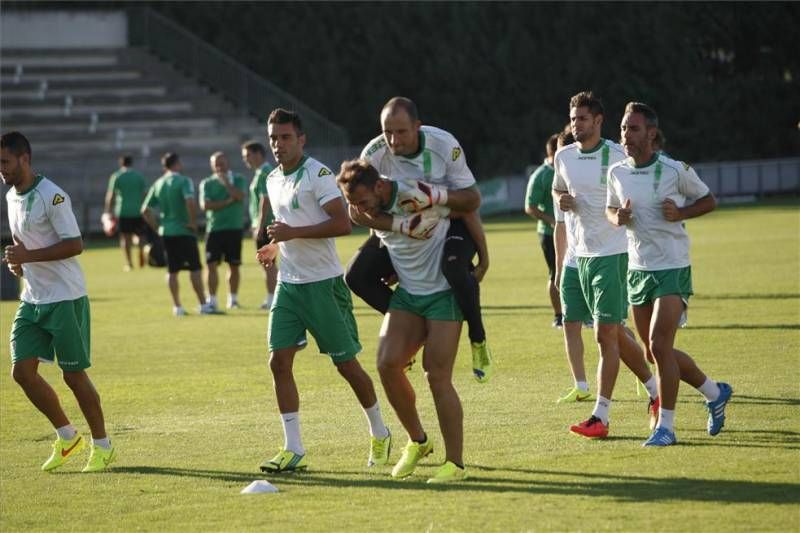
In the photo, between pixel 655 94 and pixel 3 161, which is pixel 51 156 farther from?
pixel 3 161

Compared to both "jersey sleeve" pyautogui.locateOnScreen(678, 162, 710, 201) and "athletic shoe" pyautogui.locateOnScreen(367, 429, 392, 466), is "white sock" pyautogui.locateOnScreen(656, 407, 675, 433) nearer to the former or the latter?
"jersey sleeve" pyautogui.locateOnScreen(678, 162, 710, 201)

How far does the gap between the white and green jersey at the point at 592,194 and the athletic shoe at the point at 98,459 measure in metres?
3.67

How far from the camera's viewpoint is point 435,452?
10.0 metres

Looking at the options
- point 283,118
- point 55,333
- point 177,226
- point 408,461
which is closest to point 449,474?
point 408,461

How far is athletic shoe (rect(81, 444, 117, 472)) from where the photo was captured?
10148 mm

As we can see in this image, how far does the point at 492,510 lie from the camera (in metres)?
8.06

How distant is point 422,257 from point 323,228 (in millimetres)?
838

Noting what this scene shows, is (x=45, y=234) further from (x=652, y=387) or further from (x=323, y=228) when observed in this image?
(x=652, y=387)

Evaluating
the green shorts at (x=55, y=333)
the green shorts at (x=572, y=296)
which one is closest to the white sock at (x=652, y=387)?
the green shorts at (x=572, y=296)

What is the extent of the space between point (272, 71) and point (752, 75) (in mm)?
16769

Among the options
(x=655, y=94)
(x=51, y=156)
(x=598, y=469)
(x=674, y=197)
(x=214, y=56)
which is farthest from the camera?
(x=655, y=94)

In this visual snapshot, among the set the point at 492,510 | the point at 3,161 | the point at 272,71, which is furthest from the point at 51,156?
the point at 492,510

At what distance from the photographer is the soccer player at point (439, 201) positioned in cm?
862

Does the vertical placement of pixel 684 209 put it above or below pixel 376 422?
above
